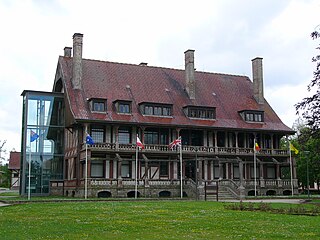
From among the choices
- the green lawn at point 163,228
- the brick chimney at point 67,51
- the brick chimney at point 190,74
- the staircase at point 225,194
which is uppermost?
the brick chimney at point 67,51

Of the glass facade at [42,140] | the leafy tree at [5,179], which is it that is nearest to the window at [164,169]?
the glass facade at [42,140]

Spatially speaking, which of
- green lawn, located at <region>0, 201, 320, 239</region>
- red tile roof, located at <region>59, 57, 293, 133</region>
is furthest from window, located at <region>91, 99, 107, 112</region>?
green lawn, located at <region>0, 201, 320, 239</region>

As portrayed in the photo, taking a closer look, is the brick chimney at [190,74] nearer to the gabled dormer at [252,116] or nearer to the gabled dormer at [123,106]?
the gabled dormer at [252,116]

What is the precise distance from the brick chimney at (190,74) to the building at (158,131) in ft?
0.36

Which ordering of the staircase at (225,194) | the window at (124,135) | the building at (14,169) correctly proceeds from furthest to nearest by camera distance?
the building at (14,169)
the window at (124,135)
the staircase at (225,194)

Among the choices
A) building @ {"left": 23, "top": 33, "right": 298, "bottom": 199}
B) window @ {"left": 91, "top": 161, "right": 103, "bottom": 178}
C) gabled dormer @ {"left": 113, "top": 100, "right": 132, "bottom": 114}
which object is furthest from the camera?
gabled dormer @ {"left": 113, "top": 100, "right": 132, "bottom": 114}

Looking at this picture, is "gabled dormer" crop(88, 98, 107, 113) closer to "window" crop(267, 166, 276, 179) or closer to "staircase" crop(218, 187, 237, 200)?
"staircase" crop(218, 187, 237, 200)

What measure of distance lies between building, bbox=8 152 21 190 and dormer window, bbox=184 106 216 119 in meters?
51.1

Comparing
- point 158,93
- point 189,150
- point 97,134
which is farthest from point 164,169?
point 158,93

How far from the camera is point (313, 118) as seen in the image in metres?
32.7

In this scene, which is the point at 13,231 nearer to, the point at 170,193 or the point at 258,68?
the point at 170,193

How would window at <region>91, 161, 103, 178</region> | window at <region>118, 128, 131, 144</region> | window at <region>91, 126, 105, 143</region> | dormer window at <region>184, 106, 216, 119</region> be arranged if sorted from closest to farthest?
window at <region>91, 161, 103, 178</region> → window at <region>91, 126, 105, 143</region> → window at <region>118, 128, 131, 144</region> → dormer window at <region>184, 106, 216, 119</region>

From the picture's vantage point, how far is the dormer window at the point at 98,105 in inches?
1827

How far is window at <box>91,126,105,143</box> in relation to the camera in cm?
4662
